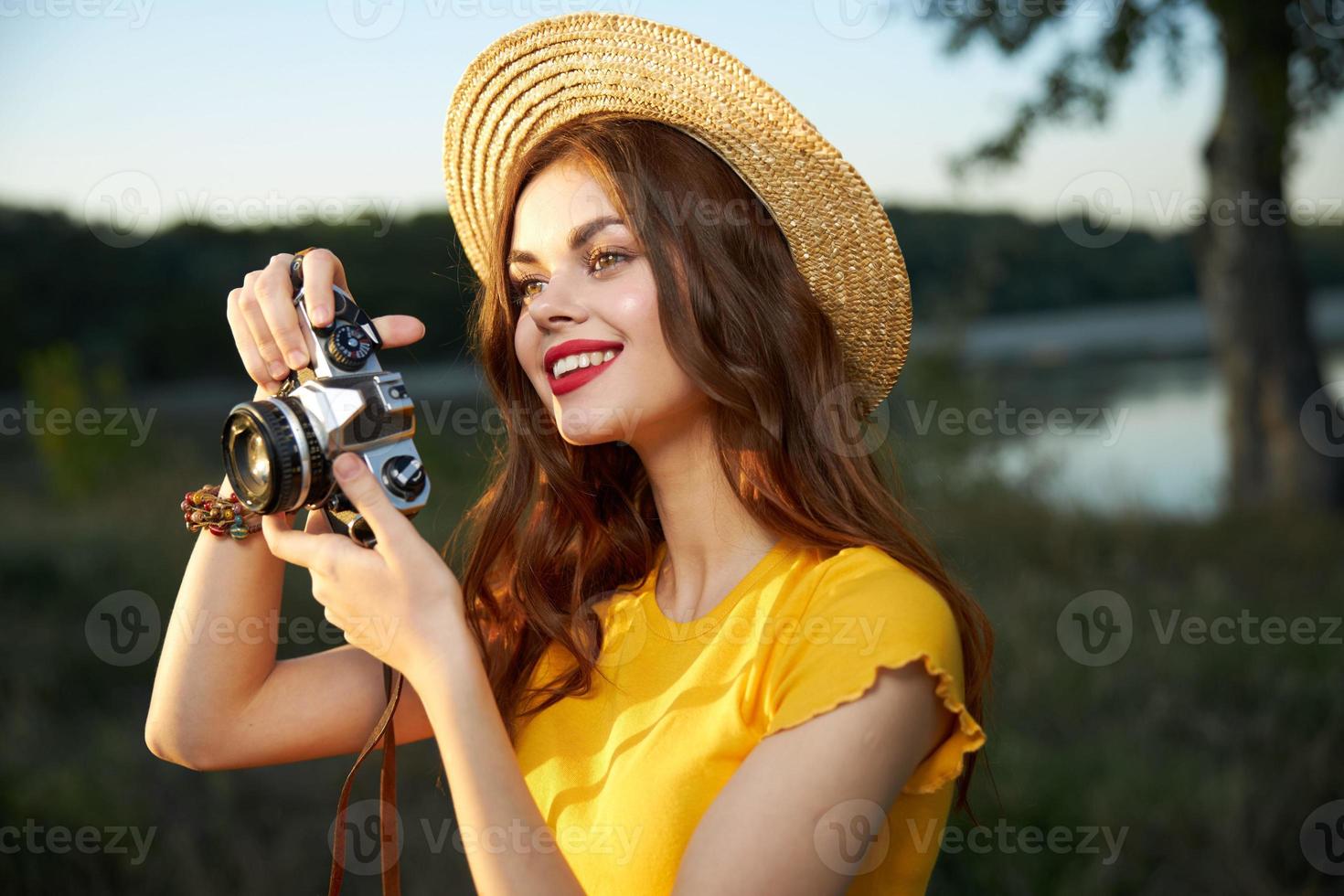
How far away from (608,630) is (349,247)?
814cm

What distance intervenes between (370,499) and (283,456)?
13 centimetres

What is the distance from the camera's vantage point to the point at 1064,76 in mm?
5996

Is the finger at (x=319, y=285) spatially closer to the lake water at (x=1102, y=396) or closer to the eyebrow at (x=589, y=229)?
the eyebrow at (x=589, y=229)

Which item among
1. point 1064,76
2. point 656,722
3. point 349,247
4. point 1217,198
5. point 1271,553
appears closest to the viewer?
point 656,722

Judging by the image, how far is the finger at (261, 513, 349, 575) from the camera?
1.40 m

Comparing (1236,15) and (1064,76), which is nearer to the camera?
(1236,15)

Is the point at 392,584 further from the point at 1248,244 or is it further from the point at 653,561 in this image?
the point at 1248,244

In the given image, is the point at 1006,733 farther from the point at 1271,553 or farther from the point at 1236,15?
the point at 1236,15

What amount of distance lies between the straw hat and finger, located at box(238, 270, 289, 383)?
59cm

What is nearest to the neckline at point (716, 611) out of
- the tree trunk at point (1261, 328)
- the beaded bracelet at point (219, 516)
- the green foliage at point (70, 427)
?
the beaded bracelet at point (219, 516)

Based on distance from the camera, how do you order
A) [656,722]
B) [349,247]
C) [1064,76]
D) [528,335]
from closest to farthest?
[656,722] → [528,335] → [1064,76] → [349,247]

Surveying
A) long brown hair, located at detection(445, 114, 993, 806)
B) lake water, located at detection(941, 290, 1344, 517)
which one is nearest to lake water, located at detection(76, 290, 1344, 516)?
lake water, located at detection(941, 290, 1344, 517)

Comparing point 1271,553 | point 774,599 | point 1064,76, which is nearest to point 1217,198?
point 1064,76

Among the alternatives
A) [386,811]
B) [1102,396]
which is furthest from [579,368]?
[1102,396]
